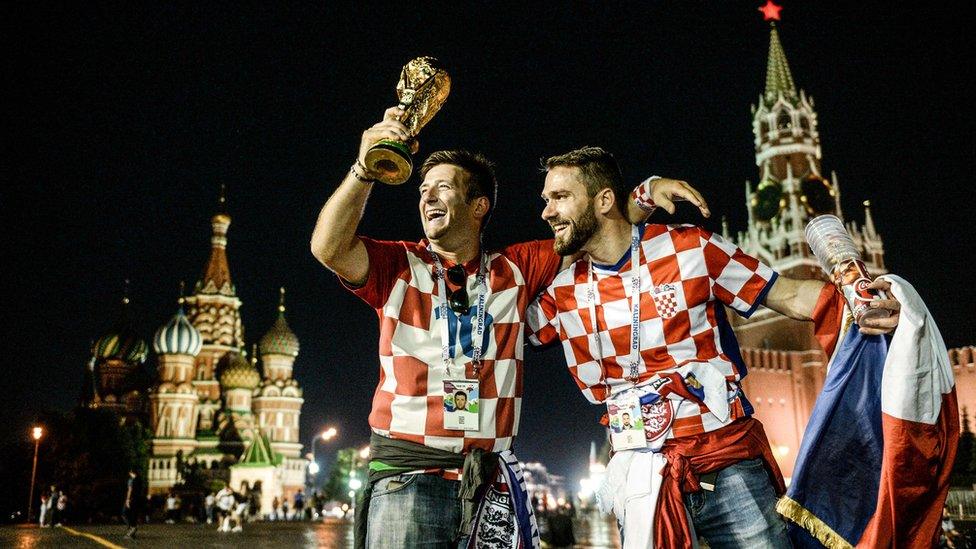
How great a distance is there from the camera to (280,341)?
221 feet

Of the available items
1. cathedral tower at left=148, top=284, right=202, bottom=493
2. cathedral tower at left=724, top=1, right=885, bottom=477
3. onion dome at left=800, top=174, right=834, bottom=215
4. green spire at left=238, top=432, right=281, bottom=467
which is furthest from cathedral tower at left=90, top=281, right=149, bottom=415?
onion dome at left=800, top=174, right=834, bottom=215

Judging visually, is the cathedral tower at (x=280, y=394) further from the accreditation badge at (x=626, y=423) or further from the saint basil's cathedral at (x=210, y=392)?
the accreditation badge at (x=626, y=423)

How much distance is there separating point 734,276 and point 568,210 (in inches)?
32.4

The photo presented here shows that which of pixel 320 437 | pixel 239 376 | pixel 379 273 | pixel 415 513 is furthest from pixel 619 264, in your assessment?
pixel 239 376

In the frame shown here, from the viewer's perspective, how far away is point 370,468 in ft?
10.8

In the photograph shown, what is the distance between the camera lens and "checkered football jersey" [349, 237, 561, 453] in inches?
128

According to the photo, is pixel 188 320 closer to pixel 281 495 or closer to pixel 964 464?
pixel 281 495

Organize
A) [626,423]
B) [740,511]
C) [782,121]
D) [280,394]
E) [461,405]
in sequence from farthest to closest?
[782,121]
[280,394]
[626,423]
[461,405]
[740,511]

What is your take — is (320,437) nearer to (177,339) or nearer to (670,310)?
(177,339)

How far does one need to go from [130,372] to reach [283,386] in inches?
483

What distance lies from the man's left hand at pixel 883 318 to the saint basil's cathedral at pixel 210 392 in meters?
54.7

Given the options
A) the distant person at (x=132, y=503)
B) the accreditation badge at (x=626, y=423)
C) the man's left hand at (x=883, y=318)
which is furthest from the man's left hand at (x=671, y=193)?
the distant person at (x=132, y=503)

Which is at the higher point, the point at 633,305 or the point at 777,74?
the point at 777,74

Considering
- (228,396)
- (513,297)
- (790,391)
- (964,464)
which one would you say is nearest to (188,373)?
(228,396)
